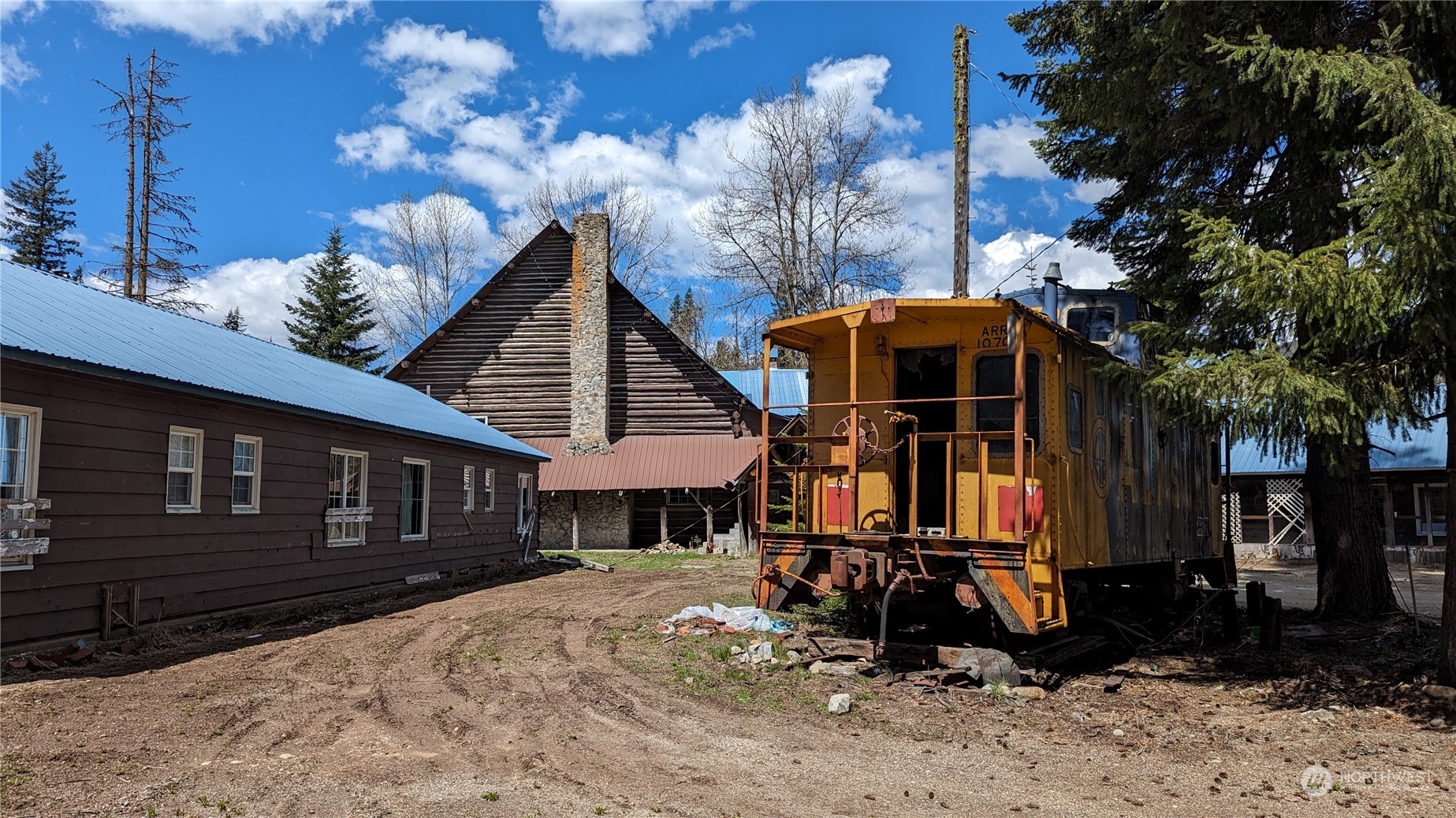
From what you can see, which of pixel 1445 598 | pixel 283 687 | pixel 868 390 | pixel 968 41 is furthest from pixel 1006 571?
pixel 968 41

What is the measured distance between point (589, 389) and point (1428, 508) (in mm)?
24712

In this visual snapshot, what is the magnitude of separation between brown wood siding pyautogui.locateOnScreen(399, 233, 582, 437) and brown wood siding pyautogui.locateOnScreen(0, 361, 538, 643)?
15.4m

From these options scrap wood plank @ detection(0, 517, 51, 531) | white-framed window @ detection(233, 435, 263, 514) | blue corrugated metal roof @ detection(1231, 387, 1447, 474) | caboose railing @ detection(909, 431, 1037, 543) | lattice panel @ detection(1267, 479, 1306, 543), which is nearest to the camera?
caboose railing @ detection(909, 431, 1037, 543)

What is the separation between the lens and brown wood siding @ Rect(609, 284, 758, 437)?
32.0m

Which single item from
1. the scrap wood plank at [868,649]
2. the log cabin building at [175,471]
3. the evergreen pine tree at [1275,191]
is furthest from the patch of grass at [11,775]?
the evergreen pine tree at [1275,191]

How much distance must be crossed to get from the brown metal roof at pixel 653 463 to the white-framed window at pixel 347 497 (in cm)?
1362

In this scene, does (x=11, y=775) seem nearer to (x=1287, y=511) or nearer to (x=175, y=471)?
(x=175, y=471)

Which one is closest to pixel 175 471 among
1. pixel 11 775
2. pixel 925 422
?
pixel 11 775

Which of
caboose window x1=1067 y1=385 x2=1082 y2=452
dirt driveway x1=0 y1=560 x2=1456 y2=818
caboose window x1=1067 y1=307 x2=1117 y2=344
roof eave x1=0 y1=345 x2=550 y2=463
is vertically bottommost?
dirt driveway x1=0 y1=560 x2=1456 y2=818

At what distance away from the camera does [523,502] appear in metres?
24.5

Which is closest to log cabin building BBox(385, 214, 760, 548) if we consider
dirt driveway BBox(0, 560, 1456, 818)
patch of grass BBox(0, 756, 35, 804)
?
dirt driveway BBox(0, 560, 1456, 818)

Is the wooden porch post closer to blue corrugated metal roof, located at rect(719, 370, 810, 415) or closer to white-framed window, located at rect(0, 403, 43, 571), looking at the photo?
blue corrugated metal roof, located at rect(719, 370, 810, 415)

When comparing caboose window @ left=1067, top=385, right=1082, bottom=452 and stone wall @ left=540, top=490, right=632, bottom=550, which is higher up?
caboose window @ left=1067, top=385, right=1082, bottom=452

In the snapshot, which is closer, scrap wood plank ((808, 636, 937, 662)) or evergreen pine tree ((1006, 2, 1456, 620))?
evergreen pine tree ((1006, 2, 1456, 620))
